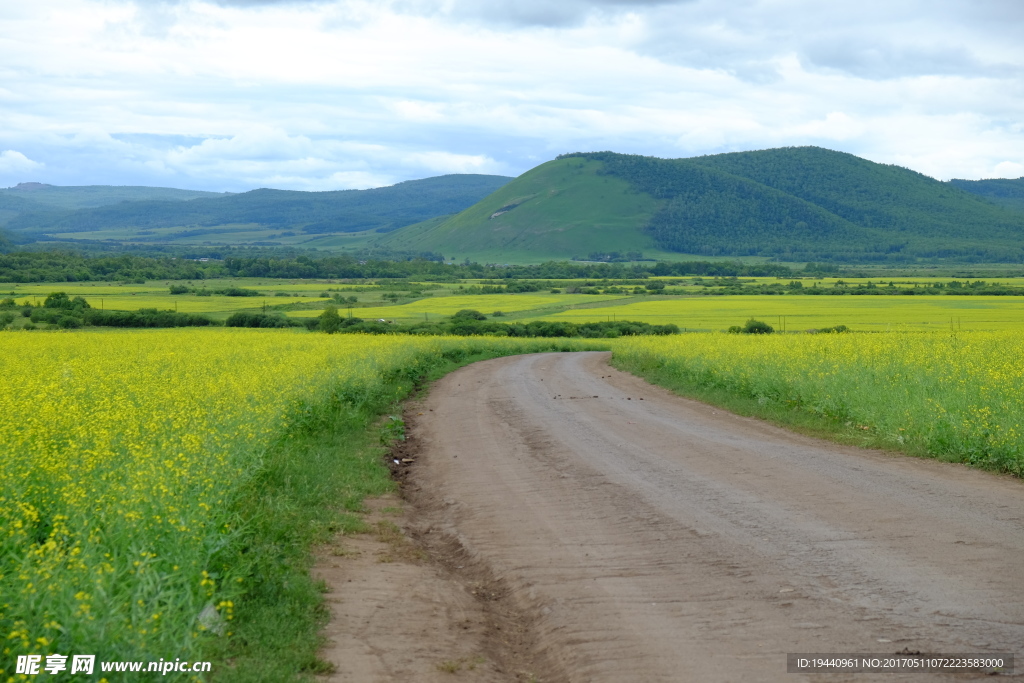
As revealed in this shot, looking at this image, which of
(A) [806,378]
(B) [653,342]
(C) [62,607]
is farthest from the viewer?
(B) [653,342]

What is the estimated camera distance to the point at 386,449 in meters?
15.5

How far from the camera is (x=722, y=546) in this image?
8445 millimetres

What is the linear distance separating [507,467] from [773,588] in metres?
6.44

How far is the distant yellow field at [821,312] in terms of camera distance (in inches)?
2162

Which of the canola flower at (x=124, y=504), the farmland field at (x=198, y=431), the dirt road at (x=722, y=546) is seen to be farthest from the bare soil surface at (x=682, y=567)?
the canola flower at (x=124, y=504)

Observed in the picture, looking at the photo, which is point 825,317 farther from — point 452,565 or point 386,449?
point 452,565

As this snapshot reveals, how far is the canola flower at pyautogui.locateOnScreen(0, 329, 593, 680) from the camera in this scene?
5250mm

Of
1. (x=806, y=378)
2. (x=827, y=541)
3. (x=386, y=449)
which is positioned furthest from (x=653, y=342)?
(x=827, y=541)

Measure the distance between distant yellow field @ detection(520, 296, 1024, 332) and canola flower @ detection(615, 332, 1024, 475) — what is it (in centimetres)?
2390

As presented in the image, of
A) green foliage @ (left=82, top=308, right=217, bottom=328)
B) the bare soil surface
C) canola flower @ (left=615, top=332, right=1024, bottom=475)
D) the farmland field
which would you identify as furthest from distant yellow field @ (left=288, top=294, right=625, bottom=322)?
the bare soil surface

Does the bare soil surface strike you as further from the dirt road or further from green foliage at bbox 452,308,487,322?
green foliage at bbox 452,308,487,322

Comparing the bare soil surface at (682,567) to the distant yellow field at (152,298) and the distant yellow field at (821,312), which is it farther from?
the distant yellow field at (152,298)

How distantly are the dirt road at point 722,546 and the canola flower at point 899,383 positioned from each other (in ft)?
2.70

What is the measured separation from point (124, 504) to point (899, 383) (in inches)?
589
